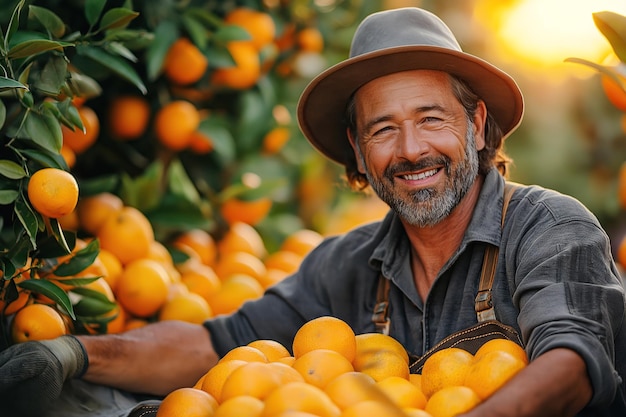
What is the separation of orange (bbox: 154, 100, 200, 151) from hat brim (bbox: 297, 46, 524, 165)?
0.52 metres

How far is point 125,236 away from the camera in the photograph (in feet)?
8.48

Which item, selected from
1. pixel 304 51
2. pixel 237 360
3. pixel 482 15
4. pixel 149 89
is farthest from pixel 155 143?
pixel 482 15

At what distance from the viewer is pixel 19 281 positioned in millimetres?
2070

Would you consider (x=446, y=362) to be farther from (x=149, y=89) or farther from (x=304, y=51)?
(x=304, y=51)

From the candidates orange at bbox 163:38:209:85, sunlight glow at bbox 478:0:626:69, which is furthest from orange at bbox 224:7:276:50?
sunlight glow at bbox 478:0:626:69

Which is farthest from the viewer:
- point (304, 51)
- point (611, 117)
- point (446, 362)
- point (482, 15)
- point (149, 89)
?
point (482, 15)

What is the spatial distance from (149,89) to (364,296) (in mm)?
1153

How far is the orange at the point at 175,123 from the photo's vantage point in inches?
115

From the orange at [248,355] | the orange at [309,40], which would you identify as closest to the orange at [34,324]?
the orange at [248,355]

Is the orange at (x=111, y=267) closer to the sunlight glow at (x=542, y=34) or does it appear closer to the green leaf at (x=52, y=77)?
the green leaf at (x=52, y=77)

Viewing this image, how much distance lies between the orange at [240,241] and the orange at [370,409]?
69.9 inches

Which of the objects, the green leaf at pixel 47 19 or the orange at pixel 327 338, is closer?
the orange at pixel 327 338

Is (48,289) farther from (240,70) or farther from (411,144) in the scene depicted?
(240,70)

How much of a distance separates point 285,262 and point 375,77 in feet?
3.58
